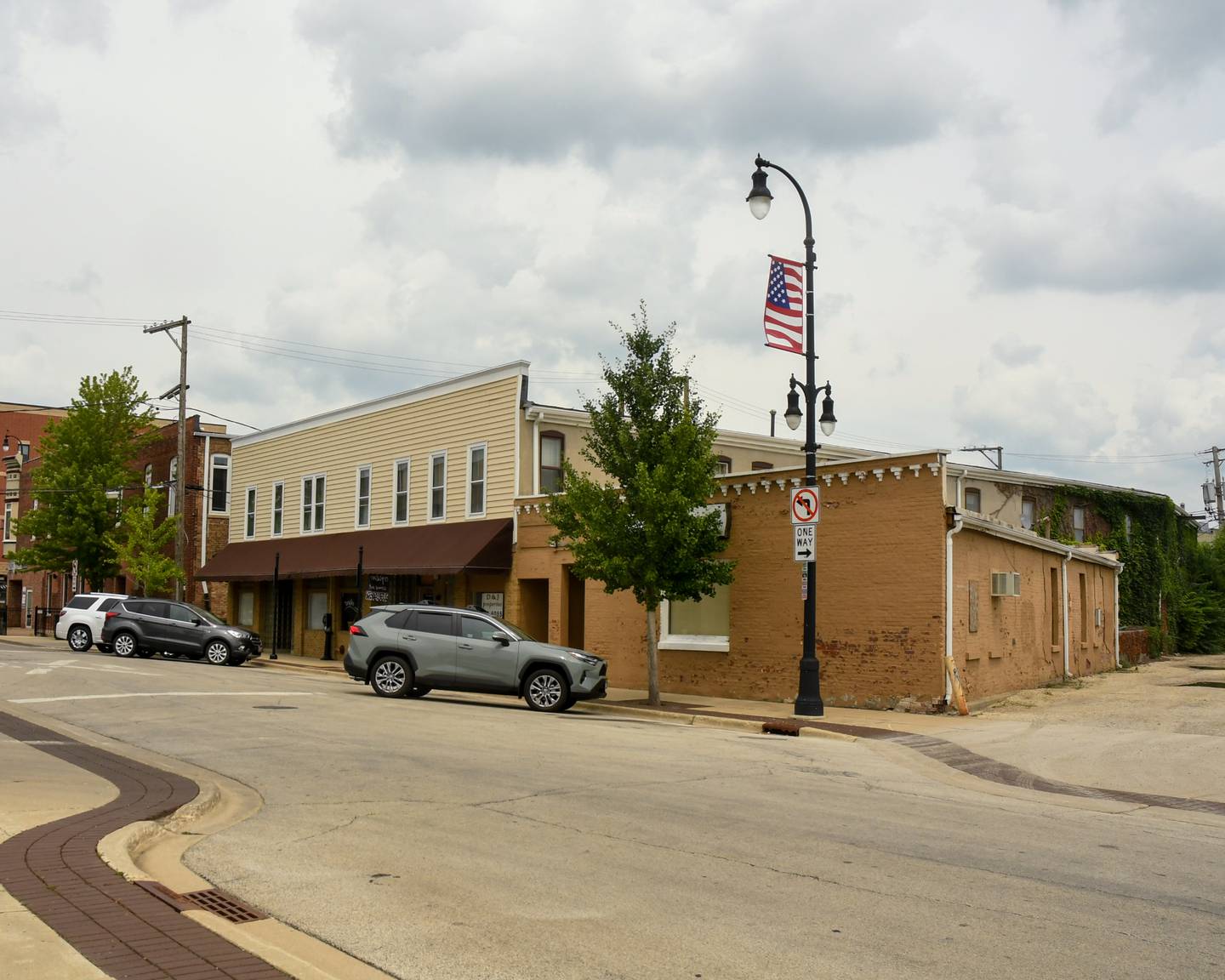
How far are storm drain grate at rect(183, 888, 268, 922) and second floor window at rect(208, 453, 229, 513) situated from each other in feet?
130

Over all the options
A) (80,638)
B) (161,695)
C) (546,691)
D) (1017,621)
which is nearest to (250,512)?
(80,638)

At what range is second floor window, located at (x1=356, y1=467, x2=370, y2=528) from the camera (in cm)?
3459

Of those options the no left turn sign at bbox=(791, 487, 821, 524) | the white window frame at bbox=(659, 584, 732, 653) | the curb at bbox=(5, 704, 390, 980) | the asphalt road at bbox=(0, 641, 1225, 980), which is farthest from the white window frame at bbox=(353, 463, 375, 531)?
the curb at bbox=(5, 704, 390, 980)

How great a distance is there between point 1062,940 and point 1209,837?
412 centimetres

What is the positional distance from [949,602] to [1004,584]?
254 cm

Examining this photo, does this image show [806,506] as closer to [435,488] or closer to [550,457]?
[550,457]

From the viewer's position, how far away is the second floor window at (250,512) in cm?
4116

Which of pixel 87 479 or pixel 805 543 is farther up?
pixel 87 479

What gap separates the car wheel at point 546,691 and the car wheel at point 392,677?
235 cm

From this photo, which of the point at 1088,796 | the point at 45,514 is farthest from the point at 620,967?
the point at 45,514

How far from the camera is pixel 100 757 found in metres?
12.1

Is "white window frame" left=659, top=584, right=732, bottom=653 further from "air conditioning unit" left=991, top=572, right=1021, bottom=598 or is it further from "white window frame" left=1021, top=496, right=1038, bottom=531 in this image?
"white window frame" left=1021, top=496, right=1038, bottom=531

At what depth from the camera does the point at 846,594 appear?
814 inches

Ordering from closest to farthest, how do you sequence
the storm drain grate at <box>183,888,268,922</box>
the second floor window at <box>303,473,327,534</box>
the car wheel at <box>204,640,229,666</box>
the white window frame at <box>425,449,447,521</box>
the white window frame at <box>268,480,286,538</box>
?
the storm drain grate at <box>183,888,268,922</box>, the car wheel at <box>204,640,229,666</box>, the white window frame at <box>425,449,447,521</box>, the second floor window at <box>303,473,327,534</box>, the white window frame at <box>268,480,286,538</box>
